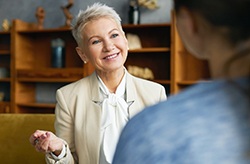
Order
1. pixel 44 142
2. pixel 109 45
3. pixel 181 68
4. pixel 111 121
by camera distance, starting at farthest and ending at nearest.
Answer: pixel 181 68
pixel 109 45
pixel 111 121
pixel 44 142

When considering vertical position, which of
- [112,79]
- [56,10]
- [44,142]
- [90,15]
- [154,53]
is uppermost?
[56,10]

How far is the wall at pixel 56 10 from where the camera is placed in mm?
4309

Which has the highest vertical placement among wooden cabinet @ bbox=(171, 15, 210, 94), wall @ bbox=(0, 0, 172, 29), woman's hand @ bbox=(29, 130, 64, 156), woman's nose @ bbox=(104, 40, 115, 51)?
wall @ bbox=(0, 0, 172, 29)

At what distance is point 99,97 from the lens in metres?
1.62

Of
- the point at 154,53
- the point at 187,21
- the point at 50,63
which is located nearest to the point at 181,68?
the point at 154,53

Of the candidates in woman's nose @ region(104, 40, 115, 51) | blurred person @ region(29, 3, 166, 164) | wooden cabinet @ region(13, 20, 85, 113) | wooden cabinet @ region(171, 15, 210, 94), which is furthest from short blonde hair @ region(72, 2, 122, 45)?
wooden cabinet @ region(13, 20, 85, 113)

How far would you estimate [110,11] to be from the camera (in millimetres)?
1644

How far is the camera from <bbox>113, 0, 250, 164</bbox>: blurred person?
415 millimetres

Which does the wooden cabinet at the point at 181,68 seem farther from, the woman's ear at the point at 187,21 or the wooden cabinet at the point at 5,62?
the woman's ear at the point at 187,21

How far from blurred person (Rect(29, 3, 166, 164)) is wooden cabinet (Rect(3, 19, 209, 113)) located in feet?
7.45

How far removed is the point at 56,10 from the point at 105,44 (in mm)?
3334

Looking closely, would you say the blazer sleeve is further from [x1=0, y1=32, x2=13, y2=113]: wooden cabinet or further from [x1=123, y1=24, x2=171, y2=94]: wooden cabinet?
[x1=0, y1=32, x2=13, y2=113]: wooden cabinet

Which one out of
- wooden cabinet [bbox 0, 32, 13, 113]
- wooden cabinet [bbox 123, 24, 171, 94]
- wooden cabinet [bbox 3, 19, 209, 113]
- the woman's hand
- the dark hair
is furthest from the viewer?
wooden cabinet [bbox 0, 32, 13, 113]

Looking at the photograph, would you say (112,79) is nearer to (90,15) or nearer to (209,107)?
(90,15)
